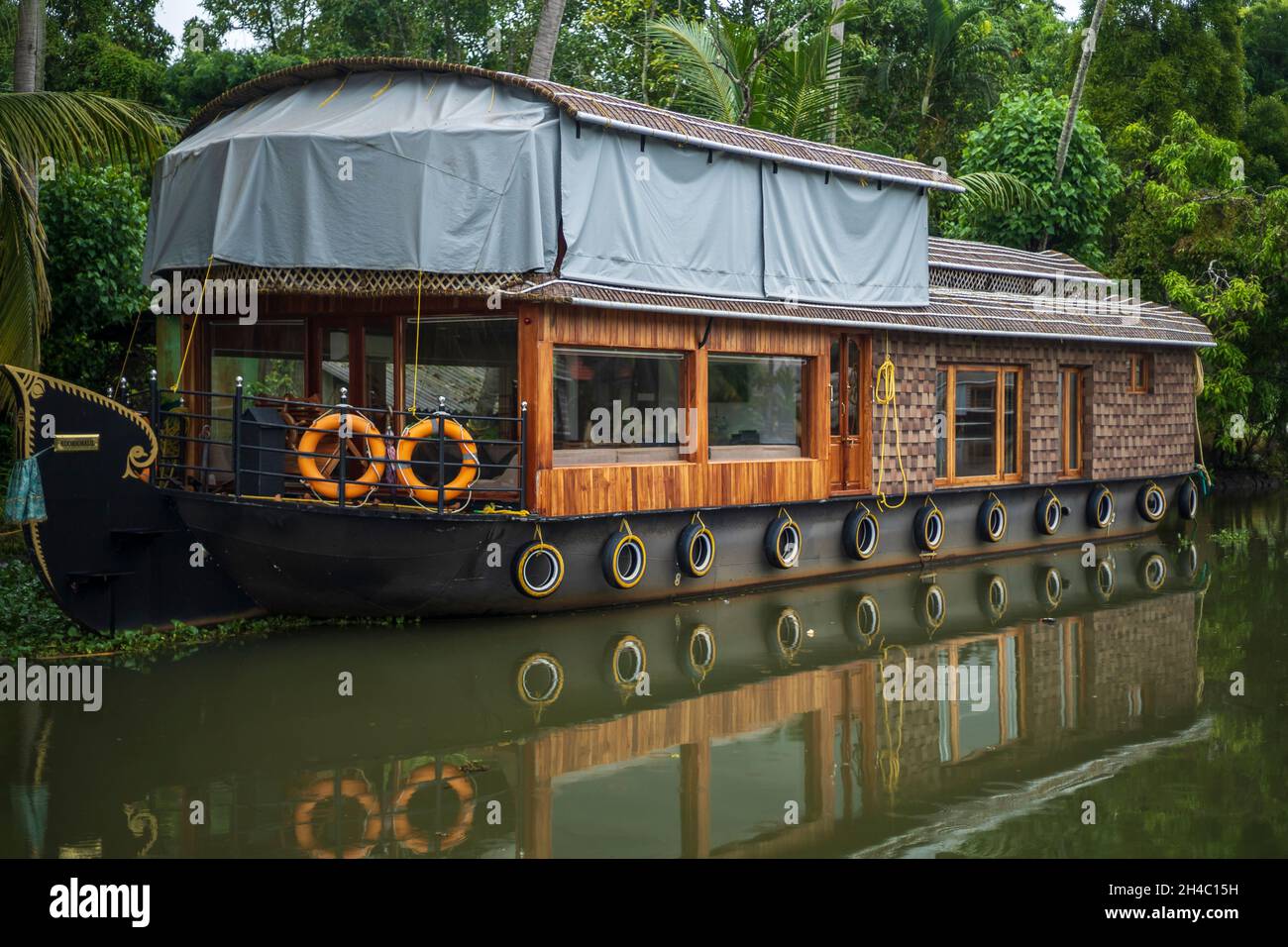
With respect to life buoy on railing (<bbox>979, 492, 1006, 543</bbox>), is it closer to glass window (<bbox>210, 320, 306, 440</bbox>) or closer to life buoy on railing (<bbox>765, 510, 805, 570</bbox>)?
life buoy on railing (<bbox>765, 510, 805, 570</bbox>)

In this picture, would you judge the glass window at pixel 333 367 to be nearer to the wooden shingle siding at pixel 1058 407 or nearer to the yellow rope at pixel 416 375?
the yellow rope at pixel 416 375

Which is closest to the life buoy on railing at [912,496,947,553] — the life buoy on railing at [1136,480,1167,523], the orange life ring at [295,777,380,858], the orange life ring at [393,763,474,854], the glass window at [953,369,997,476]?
the glass window at [953,369,997,476]

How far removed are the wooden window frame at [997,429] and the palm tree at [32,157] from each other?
8.19 meters

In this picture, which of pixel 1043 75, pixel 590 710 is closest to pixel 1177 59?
pixel 1043 75

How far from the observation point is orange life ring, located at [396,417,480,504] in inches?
403

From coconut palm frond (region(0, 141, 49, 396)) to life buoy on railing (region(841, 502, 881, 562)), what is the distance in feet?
23.6

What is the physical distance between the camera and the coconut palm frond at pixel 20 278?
1069 cm

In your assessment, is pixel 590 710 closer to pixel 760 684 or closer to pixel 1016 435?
pixel 760 684

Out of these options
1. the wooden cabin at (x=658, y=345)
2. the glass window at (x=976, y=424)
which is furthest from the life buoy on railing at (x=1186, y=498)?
the glass window at (x=976, y=424)

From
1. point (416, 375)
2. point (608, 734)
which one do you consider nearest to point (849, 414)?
point (416, 375)

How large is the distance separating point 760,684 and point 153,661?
397cm

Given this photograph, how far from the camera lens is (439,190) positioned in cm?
1047

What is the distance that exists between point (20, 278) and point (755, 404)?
6182 mm
